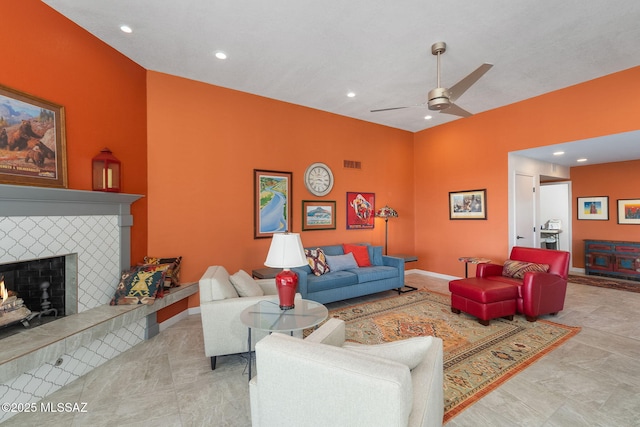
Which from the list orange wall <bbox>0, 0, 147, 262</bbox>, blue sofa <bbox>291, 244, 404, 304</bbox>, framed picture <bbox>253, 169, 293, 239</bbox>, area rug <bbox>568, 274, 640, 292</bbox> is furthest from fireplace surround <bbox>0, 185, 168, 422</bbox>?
area rug <bbox>568, 274, 640, 292</bbox>

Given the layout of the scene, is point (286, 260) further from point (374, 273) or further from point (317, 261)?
point (374, 273)

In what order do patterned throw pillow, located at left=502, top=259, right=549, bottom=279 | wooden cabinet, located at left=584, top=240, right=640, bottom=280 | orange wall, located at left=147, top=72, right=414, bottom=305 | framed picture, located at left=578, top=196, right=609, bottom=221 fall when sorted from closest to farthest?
orange wall, located at left=147, top=72, right=414, bottom=305
patterned throw pillow, located at left=502, top=259, right=549, bottom=279
wooden cabinet, located at left=584, top=240, right=640, bottom=280
framed picture, located at left=578, top=196, right=609, bottom=221

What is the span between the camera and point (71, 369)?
2.46 meters

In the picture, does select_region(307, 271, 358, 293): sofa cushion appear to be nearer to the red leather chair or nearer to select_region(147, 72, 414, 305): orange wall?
select_region(147, 72, 414, 305): orange wall

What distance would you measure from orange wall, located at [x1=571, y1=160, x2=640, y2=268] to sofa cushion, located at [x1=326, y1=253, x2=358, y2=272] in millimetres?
6100

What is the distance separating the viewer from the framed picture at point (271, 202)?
14.8 feet

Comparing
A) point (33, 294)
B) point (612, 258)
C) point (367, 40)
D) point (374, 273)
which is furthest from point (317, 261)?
point (612, 258)

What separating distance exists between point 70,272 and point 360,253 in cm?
393

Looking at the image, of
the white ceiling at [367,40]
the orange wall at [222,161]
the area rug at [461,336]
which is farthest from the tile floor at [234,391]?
the white ceiling at [367,40]

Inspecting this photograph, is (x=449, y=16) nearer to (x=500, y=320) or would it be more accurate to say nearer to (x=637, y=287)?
(x=500, y=320)

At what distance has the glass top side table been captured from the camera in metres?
2.14

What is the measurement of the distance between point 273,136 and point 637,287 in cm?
743

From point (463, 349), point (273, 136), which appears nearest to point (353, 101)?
point (273, 136)

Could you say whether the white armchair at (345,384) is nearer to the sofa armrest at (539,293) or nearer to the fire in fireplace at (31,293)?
the fire in fireplace at (31,293)
